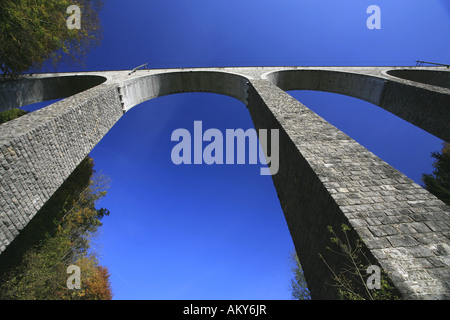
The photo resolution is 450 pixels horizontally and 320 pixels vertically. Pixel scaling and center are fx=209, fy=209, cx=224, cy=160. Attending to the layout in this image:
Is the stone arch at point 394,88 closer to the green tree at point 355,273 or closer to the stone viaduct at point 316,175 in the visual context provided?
the stone viaduct at point 316,175

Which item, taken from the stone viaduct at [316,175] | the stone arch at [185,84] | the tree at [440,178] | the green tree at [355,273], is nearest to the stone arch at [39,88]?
the stone viaduct at [316,175]

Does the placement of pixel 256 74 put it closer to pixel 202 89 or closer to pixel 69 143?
pixel 202 89

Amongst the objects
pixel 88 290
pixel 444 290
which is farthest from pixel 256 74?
pixel 88 290

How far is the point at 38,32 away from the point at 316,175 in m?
12.1

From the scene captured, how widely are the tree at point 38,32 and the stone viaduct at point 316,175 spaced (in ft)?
7.36

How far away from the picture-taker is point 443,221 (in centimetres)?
290

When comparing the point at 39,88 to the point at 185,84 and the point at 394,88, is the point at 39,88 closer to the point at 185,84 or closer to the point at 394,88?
the point at 185,84

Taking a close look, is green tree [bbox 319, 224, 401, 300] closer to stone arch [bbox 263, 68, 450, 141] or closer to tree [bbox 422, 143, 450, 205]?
stone arch [bbox 263, 68, 450, 141]

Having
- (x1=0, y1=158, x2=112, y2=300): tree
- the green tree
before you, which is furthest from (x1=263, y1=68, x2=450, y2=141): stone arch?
(x1=0, y1=158, x2=112, y2=300): tree

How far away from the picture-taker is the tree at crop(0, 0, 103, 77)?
809 centimetres

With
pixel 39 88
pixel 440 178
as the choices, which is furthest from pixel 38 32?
pixel 440 178

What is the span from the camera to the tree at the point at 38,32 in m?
8.09

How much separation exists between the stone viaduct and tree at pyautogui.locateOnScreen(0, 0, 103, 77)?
2.24m

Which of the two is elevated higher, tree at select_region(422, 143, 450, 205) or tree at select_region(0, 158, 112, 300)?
tree at select_region(422, 143, 450, 205)
